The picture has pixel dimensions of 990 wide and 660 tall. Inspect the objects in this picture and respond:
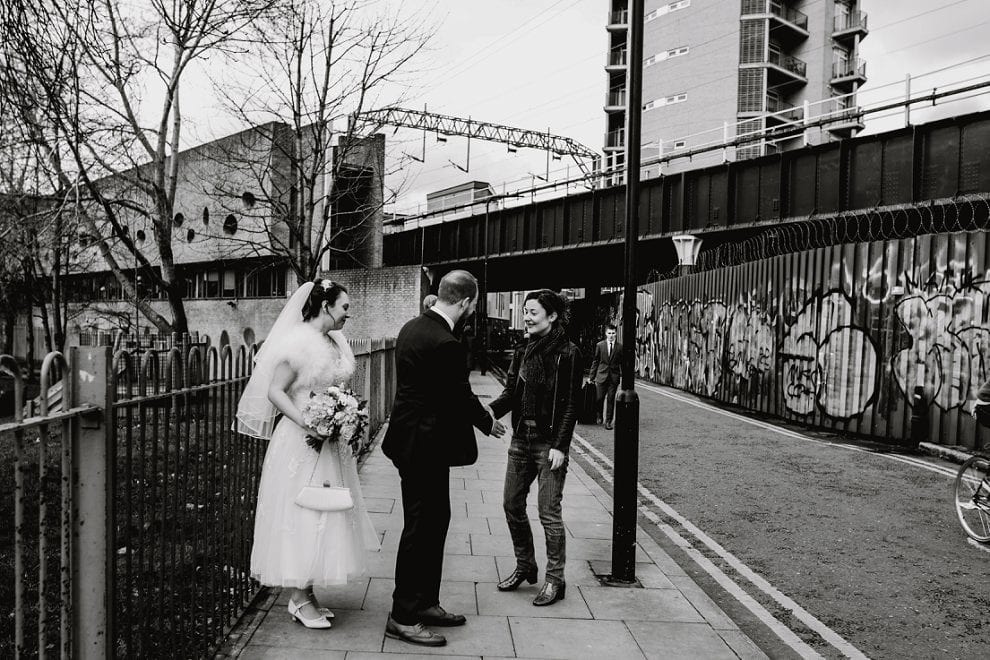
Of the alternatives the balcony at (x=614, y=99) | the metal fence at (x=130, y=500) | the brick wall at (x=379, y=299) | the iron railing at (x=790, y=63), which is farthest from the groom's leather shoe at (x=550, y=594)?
the balcony at (x=614, y=99)

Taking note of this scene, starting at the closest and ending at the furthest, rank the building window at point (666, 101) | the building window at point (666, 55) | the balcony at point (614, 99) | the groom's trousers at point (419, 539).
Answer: the groom's trousers at point (419, 539)
the building window at point (666, 55)
the building window at point (666, 101)
the balcony at point (614, 99)

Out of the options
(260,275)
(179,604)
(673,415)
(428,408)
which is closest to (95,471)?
(179,604)

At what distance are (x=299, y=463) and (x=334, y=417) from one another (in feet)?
1.08

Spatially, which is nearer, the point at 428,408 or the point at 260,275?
the point at 428,408

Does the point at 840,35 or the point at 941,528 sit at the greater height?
the point at 840,35

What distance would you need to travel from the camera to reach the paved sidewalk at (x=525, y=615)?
13.3 ft

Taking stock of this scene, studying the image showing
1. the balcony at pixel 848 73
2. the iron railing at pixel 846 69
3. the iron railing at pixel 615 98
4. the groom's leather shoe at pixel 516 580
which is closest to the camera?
the groom's leather shoe at pixel 516 580

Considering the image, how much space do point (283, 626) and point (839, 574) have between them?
3.96 meters

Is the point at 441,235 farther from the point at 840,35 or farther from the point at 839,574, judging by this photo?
the point at 840,35

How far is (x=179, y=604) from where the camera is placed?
3.53 meters

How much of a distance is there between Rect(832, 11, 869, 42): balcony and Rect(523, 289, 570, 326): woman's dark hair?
5602cm

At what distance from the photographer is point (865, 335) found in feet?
41.0

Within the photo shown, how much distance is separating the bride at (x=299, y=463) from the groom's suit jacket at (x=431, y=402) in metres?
0.38

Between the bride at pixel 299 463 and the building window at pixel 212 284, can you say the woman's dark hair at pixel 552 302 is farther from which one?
the building window at pixel 212 284
